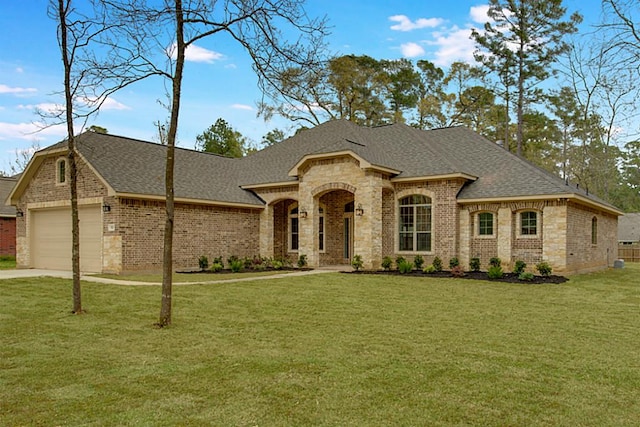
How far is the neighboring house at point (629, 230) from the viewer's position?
130 ft

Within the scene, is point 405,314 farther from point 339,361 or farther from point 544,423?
point 544,423

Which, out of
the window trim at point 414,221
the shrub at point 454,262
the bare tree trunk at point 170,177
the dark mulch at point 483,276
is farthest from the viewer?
the window trim at point 414,221

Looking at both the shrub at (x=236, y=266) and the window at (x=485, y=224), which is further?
the shrub at (x=236, y=266)

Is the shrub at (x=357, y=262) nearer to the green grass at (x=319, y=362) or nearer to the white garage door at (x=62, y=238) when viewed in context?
the green grass at (x=319, y=362)

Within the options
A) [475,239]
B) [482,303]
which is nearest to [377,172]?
[475,239]

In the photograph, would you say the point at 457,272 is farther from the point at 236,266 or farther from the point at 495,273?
the point at 236,266

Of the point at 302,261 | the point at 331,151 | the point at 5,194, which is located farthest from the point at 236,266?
the point at 5,194

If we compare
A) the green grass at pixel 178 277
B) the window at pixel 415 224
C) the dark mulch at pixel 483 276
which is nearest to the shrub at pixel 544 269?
the dark mulch at pixel 483 276

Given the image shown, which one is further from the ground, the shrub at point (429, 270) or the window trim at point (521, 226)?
the window trim at point (521, 226)

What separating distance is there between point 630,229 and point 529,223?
29920mm

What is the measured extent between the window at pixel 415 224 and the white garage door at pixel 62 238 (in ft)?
34.3

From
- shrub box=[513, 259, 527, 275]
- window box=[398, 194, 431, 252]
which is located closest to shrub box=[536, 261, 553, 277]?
shrub box=[513, 259, 527, 275]

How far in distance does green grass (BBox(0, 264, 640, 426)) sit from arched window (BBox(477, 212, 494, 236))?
20.0 feet

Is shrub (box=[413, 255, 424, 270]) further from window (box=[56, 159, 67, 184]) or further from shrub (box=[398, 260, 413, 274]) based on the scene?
window (box=[56, 159, 67, 184])
